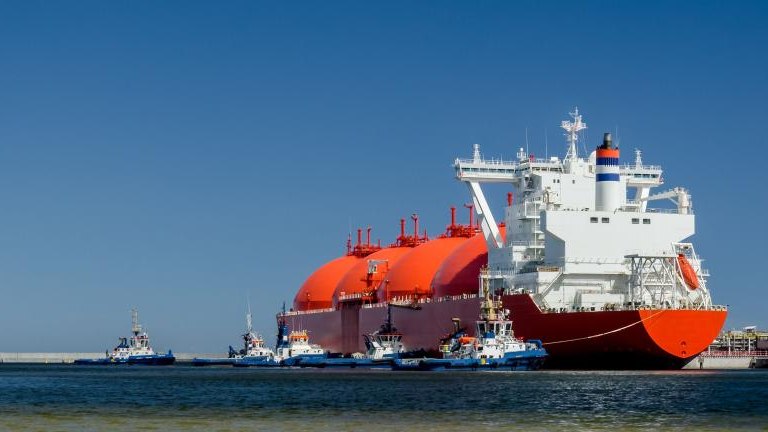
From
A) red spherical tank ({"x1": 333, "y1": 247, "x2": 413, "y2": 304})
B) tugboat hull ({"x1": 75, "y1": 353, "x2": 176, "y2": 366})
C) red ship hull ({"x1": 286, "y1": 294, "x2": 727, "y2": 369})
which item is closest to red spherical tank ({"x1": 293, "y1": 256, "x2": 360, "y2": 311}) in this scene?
red spherical tank ({"x1": 333, "y1": 247, "x2": 413, "y2": 304})

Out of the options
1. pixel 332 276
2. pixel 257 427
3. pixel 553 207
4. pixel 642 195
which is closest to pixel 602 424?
pixel 257 427

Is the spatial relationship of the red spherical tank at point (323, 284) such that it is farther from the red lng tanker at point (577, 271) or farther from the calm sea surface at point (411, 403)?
the calm sea surface at point (411, 403)

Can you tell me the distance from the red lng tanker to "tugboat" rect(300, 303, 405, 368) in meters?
1.23

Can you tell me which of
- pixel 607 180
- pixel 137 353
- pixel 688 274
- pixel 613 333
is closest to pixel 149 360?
pixel 137 353

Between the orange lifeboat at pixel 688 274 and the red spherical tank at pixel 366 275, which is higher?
the red spherical tank at pixel 366 275

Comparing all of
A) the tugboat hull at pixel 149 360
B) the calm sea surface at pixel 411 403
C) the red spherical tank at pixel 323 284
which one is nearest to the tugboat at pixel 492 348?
the calm sea surface at pixel 411 403

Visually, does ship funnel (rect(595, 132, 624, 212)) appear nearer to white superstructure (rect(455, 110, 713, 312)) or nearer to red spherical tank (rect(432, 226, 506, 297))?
white superstructure (rect(455, 110, 713, 312))

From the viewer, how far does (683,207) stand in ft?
244

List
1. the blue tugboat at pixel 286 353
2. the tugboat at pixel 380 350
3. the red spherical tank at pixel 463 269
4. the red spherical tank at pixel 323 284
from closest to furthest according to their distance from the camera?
the red spherical tank at pixel 463 269 < the tugboat at pixel 380 350 < the blue tugboat at pixel 286 353 < the red spherical tank at pixel 323 284

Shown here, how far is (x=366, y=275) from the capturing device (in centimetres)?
10338

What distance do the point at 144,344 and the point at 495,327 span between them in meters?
59.1

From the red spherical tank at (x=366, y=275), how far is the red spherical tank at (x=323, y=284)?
117 inches

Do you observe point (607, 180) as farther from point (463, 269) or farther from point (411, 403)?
point (411, 403)

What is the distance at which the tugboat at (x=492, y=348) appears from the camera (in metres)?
69.9
